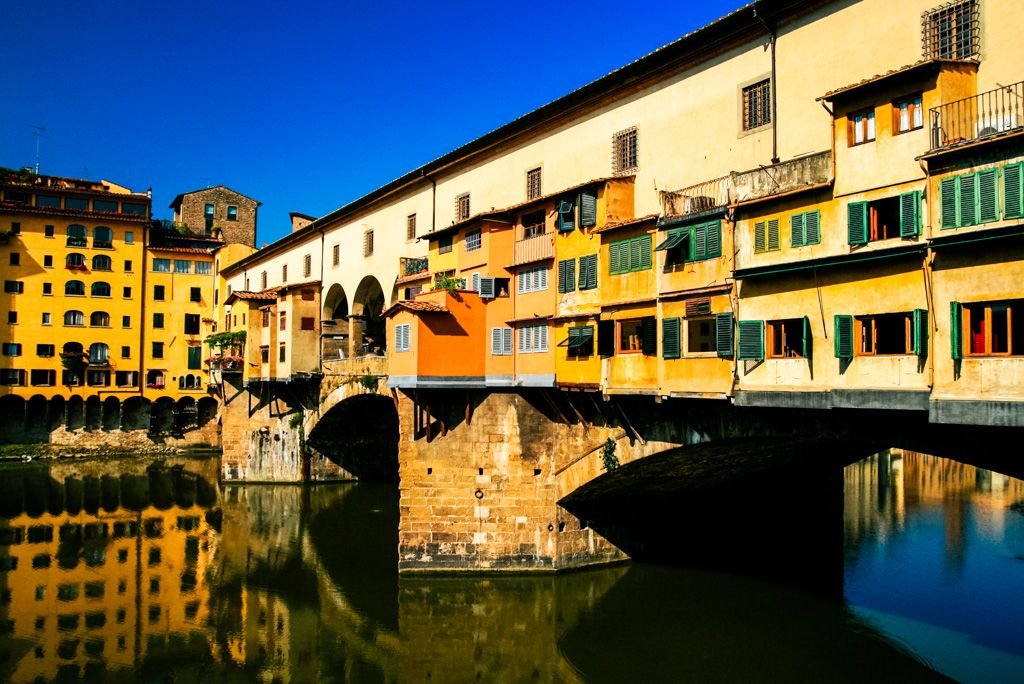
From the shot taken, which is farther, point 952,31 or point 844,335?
point 952,31

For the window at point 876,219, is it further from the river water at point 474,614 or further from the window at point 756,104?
the river water at point 474,614

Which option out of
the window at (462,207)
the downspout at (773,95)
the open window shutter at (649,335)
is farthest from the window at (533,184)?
the downspout at (773,95)

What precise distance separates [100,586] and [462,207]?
19.0 metres

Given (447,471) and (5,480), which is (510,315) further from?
(5,480)

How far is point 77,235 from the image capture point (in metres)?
61.4

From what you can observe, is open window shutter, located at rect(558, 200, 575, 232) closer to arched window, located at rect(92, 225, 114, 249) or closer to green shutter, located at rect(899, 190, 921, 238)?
green shutter, located at rect(899, 190, 921, 238)

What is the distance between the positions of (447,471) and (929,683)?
14.1m

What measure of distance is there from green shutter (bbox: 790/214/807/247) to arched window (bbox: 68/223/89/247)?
60612 millimetres

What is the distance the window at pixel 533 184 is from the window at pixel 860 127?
12.8 metres

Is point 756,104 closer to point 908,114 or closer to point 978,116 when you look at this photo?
point 908,114

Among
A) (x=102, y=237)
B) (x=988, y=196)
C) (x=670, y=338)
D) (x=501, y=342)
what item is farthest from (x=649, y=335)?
(x=102, y=237)

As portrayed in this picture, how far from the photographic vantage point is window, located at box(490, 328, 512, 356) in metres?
24.6

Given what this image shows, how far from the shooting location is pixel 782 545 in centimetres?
2922

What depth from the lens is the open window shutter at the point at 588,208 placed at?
22.2m
